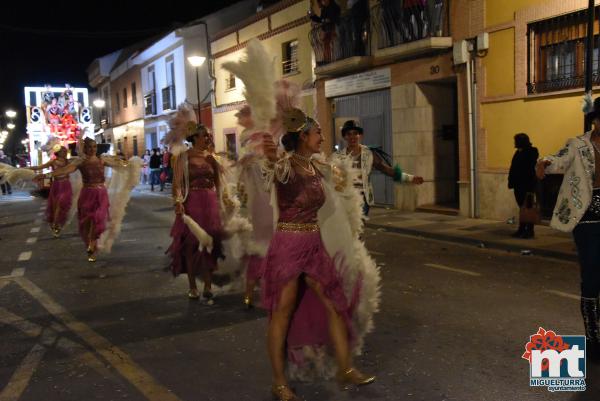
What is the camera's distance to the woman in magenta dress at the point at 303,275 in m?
3.81

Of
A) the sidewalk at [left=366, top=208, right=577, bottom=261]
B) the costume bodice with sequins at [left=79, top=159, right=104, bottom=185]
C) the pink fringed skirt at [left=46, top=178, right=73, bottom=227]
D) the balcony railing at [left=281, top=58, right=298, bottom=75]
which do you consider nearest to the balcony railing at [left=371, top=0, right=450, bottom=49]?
the sidewalk at [left=366, top=208, right=577, bottom=261]

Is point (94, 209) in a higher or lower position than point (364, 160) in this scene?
lower

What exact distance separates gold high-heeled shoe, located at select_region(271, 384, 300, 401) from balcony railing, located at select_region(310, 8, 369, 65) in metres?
14.0

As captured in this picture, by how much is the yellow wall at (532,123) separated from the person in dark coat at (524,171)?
1.48 meters

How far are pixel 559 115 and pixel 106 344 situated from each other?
9.63 m

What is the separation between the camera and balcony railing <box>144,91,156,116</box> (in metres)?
35.1

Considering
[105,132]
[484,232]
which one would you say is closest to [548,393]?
[484,232]

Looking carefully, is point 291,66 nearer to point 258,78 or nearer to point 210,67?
point 210,67

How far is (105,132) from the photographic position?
162 feet

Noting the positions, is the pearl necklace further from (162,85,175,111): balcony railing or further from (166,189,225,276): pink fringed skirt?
(162,85,175,111): balcony railing

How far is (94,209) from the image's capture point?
31.3 ft

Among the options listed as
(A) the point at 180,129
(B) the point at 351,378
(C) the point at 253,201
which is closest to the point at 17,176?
(A) the point at 180,129

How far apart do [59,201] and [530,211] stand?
895cm

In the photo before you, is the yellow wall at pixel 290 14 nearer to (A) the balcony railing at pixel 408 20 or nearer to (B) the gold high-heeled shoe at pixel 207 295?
(A) the balcony railing at pixel 408 20
